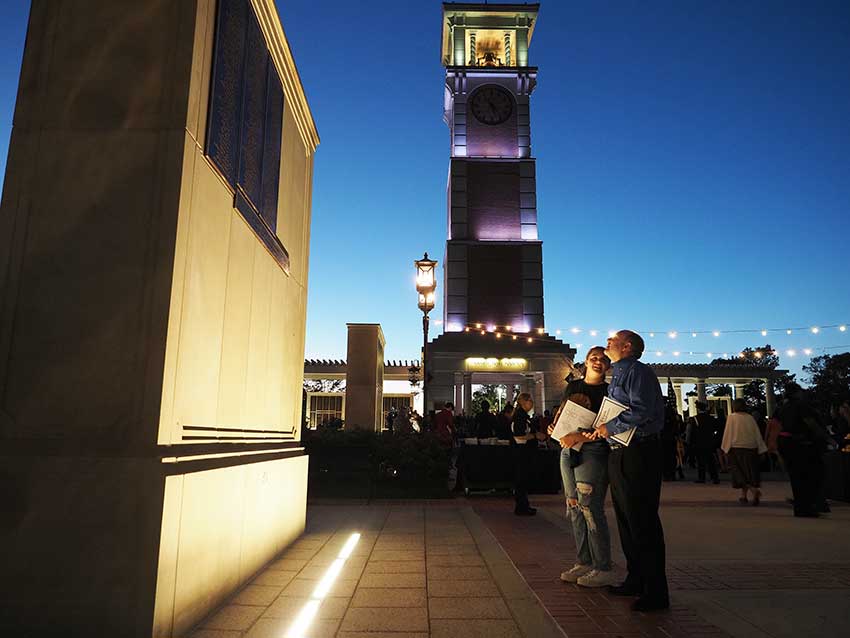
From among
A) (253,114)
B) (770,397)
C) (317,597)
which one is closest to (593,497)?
(317,597)

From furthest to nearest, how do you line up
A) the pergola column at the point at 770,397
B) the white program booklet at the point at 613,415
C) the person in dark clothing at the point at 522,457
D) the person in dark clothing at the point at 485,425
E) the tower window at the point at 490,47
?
the tower window at the point at 490,47, the pergola column at the point at 770,397, the person in dark clothing at the point at 485,425, the person in dark clothing at the point at 522,457, the white program booklet at the point at 613,415

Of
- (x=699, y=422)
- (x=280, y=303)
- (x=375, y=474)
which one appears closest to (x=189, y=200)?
(x=280, y=303)

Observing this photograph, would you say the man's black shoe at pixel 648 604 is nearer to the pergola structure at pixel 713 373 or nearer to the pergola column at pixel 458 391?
the pergola column at pixel 458 391

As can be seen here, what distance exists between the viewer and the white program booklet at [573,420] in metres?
4.64

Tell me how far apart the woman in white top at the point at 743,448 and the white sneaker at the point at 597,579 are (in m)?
6.93

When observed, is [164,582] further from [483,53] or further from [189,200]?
[483,53]

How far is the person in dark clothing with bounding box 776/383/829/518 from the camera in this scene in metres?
8.84

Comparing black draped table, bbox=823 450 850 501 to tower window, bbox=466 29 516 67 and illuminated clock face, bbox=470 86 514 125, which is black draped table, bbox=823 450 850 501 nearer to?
illuminated clock face, bbox=470 86 514 125

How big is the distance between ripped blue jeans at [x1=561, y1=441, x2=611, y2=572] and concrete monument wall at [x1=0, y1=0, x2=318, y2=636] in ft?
8.64

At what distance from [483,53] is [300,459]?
123 feet

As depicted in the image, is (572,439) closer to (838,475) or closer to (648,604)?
(648,604)

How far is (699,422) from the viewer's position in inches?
543

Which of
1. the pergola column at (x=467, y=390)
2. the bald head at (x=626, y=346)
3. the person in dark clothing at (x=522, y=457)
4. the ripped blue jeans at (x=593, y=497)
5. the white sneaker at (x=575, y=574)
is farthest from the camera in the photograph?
the pergola column at (x=467, y=390)

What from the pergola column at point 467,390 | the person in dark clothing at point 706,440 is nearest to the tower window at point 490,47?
the pergola column at point 467,390
